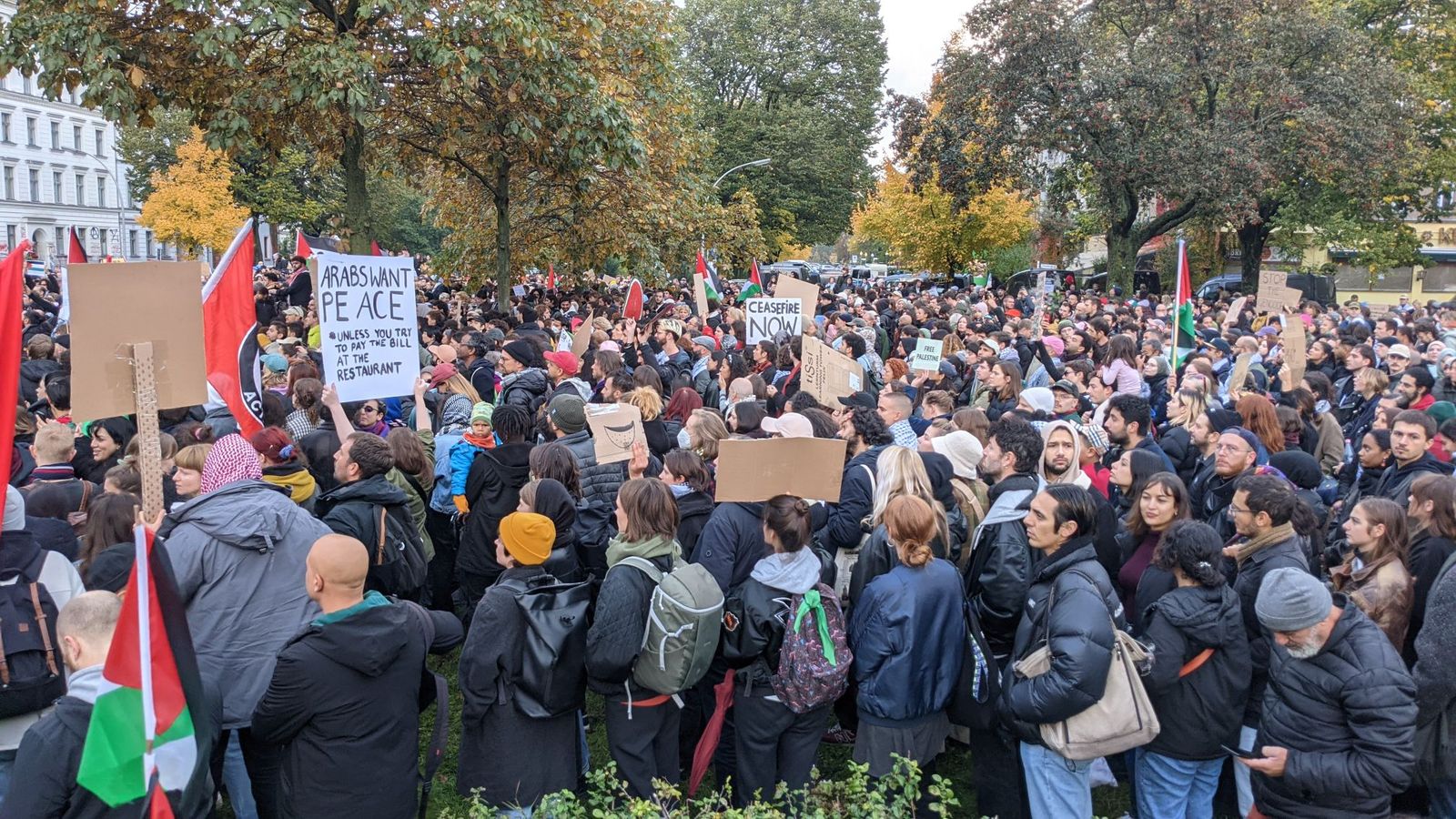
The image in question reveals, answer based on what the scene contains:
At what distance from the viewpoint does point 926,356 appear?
10.5 metres

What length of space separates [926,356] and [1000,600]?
5861mm

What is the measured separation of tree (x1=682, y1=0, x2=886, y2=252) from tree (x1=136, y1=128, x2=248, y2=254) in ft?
67.1

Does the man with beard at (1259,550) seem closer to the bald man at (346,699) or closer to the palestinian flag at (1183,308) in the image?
the bald man at (346,699)

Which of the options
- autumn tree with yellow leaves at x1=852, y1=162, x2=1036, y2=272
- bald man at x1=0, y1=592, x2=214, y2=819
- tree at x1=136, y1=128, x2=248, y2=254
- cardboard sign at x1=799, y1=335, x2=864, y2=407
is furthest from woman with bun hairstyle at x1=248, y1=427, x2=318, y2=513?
tree at x1=136, y1=128, x2=248, y2=254

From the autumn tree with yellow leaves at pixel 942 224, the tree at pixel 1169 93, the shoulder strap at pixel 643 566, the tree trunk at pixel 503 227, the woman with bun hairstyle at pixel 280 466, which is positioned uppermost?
the tree at pixel 1169 93

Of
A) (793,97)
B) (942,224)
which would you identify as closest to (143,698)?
(942,224)

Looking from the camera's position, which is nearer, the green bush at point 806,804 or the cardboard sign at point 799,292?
the green bush at point 806,804

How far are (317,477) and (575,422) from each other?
1.69 metres

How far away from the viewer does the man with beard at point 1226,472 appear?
19.9ft

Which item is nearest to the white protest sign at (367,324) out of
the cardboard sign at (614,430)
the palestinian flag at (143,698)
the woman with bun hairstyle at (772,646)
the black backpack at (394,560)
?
the black backpack at (394,560)

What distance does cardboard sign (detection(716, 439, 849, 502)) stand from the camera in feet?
16.5

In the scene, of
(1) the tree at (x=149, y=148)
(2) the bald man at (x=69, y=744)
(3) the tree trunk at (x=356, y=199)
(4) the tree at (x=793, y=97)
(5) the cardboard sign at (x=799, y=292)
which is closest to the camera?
(2) the bald man at (x=69, y=744)

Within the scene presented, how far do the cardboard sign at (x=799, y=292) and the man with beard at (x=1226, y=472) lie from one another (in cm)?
768

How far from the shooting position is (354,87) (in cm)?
1155
